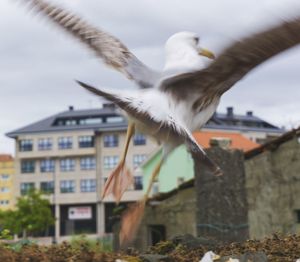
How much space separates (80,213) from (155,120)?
8443cm

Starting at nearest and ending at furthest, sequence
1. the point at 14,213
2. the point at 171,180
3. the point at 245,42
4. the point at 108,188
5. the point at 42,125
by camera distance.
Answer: the point at 245,42, the point at 108,188, the point at 171,180, the point at 14,213, the point at 42,125

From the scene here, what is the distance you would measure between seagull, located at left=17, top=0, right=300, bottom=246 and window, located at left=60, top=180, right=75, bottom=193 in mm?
84079

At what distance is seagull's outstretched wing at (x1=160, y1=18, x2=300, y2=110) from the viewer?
250cm

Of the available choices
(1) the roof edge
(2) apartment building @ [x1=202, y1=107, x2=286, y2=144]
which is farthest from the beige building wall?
(1) the roof edge

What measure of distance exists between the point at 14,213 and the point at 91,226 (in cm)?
2402

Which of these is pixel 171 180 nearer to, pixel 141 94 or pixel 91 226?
pixel 141 94

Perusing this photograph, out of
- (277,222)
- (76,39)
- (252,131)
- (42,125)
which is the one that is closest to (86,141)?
(42,125)

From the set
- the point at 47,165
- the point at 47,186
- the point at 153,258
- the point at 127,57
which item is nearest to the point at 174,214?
the point at 127,57

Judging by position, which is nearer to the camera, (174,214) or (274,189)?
(274,189)

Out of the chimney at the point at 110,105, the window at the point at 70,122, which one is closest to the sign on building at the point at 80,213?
the window at the point at 70,122

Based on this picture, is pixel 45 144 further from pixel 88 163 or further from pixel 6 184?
pixel 6 184

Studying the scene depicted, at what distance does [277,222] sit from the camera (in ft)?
32.3

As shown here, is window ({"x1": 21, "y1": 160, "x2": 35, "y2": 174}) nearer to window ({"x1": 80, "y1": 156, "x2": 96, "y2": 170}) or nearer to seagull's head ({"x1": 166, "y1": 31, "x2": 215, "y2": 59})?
window ({"x1": 80, "y1": 156, "x2": 96, "y2": 170})

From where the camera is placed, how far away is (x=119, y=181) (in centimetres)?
386
